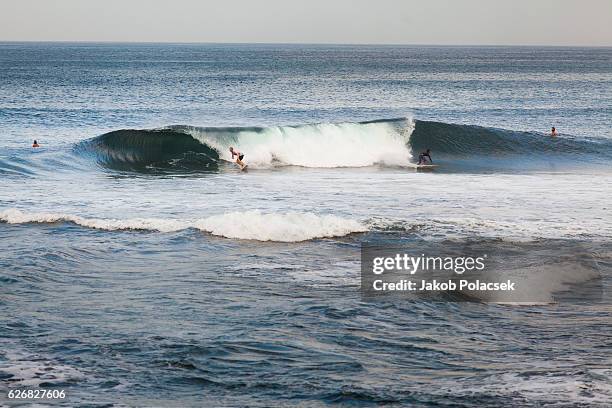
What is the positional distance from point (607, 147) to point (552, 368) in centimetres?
3439

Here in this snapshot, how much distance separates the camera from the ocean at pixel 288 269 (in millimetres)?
10641

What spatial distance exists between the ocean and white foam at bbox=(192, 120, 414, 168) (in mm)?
161

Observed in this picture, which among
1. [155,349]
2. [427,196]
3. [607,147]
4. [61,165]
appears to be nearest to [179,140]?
[61,165]

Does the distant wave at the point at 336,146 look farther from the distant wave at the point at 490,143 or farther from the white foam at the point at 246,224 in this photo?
the white foam at the point at 246,224

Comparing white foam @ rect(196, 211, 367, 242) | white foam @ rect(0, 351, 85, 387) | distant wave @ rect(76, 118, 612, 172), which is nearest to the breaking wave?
distant wave @ rect(76, 118, 612, 172)

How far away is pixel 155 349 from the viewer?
38.4ft

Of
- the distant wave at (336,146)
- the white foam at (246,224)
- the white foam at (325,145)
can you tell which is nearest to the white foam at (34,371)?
the white foam at (246,224)

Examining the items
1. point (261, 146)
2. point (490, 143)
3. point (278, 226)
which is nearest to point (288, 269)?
point (278, 226)

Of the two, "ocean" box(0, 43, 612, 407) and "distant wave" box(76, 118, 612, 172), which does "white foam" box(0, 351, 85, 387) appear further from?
"distant wave" box(76, 118, 612, 172)

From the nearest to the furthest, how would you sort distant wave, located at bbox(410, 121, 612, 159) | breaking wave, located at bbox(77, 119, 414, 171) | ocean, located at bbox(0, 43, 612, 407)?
ocean, located at bbox(0, 43, 612, 407) < breaking wave, located at bbox(77, 119, 414, 171) < distant wave, located at bbox(410, 121, 612, 159)

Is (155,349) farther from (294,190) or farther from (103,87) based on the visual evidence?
(103,87)

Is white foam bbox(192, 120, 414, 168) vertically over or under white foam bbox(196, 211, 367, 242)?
over

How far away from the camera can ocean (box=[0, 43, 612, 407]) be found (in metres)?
10.6

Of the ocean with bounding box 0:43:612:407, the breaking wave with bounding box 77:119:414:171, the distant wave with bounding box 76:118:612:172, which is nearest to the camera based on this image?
the ocean with bounding box 0:43:612:407
